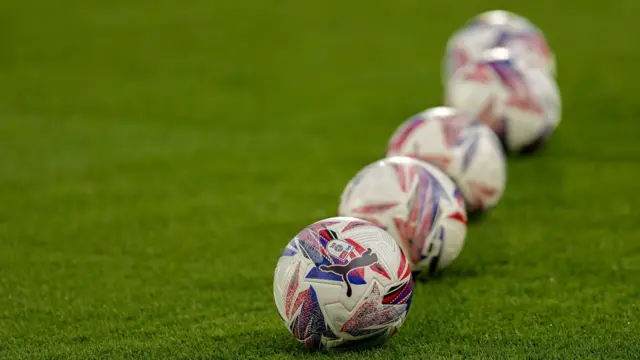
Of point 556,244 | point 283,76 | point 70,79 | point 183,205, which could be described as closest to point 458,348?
point 556,244

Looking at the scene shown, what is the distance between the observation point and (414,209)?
584 cm

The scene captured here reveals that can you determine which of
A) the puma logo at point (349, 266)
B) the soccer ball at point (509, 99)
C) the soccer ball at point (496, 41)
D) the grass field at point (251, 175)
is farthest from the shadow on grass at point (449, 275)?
the soccer ball at point (496, 41)

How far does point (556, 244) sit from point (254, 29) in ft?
32.9

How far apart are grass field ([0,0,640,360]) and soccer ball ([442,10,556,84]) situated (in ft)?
3.09

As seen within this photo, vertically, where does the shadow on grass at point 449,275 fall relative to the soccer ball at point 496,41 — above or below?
below

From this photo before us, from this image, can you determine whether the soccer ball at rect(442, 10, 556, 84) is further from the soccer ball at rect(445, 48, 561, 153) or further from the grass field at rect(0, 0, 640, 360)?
the grass field at rect(0, 0, 640, 360)

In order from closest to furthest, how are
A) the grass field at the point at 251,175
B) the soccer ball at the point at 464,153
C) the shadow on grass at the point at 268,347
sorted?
1. the shadow on grass at the point at 268,347
2. the grass field at the point at 251,175
3. the soccer ball at the point at 464,153

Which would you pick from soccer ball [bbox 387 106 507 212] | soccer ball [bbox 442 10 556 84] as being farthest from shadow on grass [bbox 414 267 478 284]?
soccer ball [bbox 442 10 556 84]

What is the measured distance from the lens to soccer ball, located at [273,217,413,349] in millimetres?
4535

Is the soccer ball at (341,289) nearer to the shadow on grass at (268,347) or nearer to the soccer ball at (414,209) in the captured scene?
the shadow on grass at (268,347)

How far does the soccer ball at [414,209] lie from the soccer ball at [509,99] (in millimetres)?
2938

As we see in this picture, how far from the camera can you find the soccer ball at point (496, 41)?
9.88 meters

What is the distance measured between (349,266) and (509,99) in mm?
4649

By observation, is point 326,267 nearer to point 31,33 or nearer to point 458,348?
Result: point 458,348
